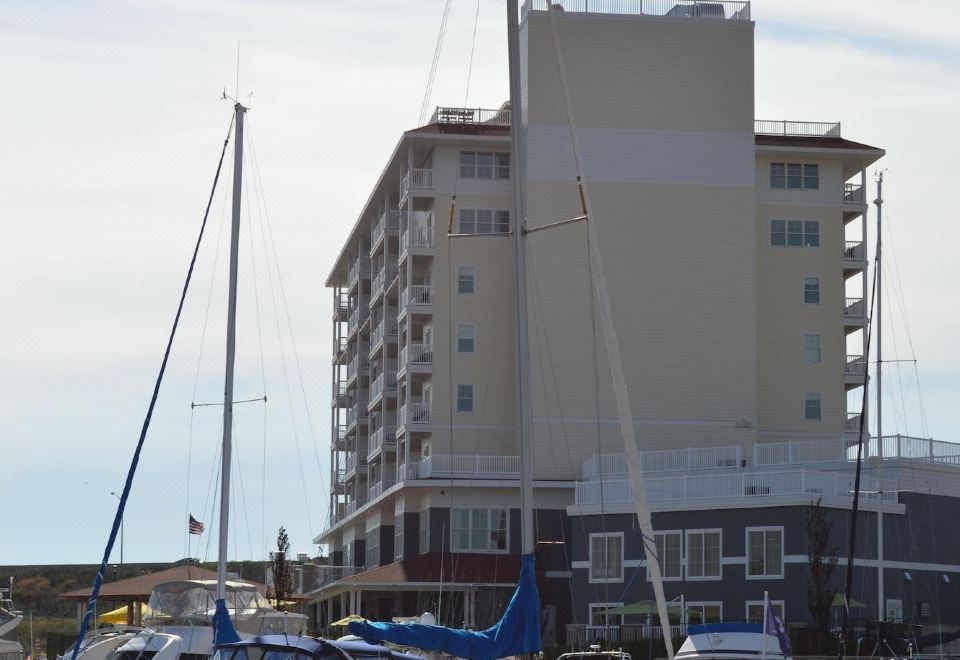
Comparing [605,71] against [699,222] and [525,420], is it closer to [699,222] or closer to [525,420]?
[699,222]

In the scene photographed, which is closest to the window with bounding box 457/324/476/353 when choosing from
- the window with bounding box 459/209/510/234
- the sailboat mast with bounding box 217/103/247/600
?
the window with bounding box 459/209/510/234

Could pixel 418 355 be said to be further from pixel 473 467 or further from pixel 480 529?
pixel 480 529

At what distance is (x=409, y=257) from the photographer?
282ft

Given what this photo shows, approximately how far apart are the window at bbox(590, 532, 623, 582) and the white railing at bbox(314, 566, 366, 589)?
85.6 ft

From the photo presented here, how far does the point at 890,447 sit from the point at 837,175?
24938 mm

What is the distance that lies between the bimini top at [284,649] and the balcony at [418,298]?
55901 mm

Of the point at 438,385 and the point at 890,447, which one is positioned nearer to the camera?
the point at 890,447

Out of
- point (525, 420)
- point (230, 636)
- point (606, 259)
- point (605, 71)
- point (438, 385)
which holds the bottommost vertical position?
point (230, 636)

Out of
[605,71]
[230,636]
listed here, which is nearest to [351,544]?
[605,71]

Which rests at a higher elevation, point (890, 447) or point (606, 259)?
point (606, 259)

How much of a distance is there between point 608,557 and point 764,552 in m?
7.09

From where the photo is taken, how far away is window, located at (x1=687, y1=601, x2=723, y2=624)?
64.1m

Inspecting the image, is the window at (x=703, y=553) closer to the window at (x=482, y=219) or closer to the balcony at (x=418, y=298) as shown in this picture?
the window at (x=482, y=219)

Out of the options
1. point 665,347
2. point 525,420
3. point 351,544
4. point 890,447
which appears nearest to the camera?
point 525,420
